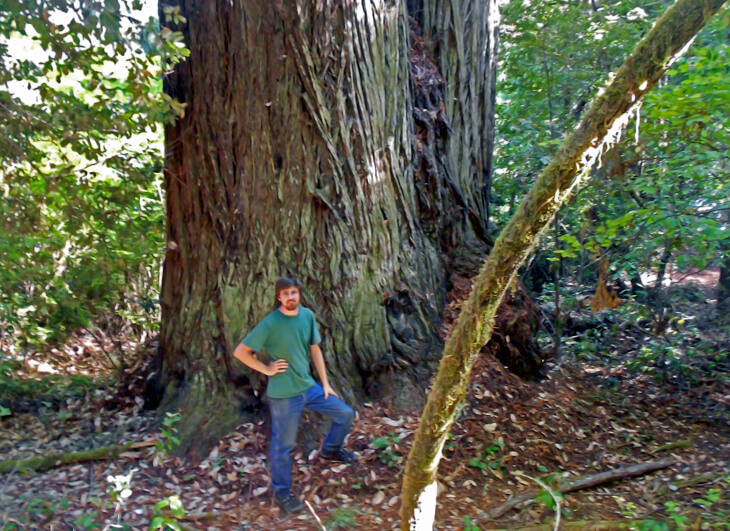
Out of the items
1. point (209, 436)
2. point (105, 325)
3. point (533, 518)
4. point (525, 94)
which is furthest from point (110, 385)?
point (525, 94)

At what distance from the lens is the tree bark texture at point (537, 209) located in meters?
2.84

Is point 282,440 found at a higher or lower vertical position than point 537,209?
lower

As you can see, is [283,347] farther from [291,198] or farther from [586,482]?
[586,482]

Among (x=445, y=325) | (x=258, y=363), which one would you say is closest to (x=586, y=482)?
(x=445, y=325)

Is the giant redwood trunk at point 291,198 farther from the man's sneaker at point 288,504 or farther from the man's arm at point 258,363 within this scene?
the man's sneaker at point 288,504

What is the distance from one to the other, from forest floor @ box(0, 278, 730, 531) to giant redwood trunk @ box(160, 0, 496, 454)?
49 cm

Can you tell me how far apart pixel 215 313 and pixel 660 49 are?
14.1ft

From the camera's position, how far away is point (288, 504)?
502cm

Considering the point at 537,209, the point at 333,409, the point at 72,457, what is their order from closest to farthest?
1. the point at 537,209
2. the point at 333,409
3. the point at 72,457

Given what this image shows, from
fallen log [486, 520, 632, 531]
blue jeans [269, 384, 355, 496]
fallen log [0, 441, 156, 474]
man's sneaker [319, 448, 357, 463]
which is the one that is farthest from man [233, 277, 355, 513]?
fallen log [486, 520, 632, 531]

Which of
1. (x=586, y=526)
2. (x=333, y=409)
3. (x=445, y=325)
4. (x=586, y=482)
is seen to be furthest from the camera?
(x=445, y=325)

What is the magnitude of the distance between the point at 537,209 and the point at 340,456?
3211 millimetres

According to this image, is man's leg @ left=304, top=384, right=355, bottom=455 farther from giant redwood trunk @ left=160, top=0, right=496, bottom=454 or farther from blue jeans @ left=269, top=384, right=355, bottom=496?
giant redwood trunk @ left=160, top=0, right=496, bottom=454

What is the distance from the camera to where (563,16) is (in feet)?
27.5
